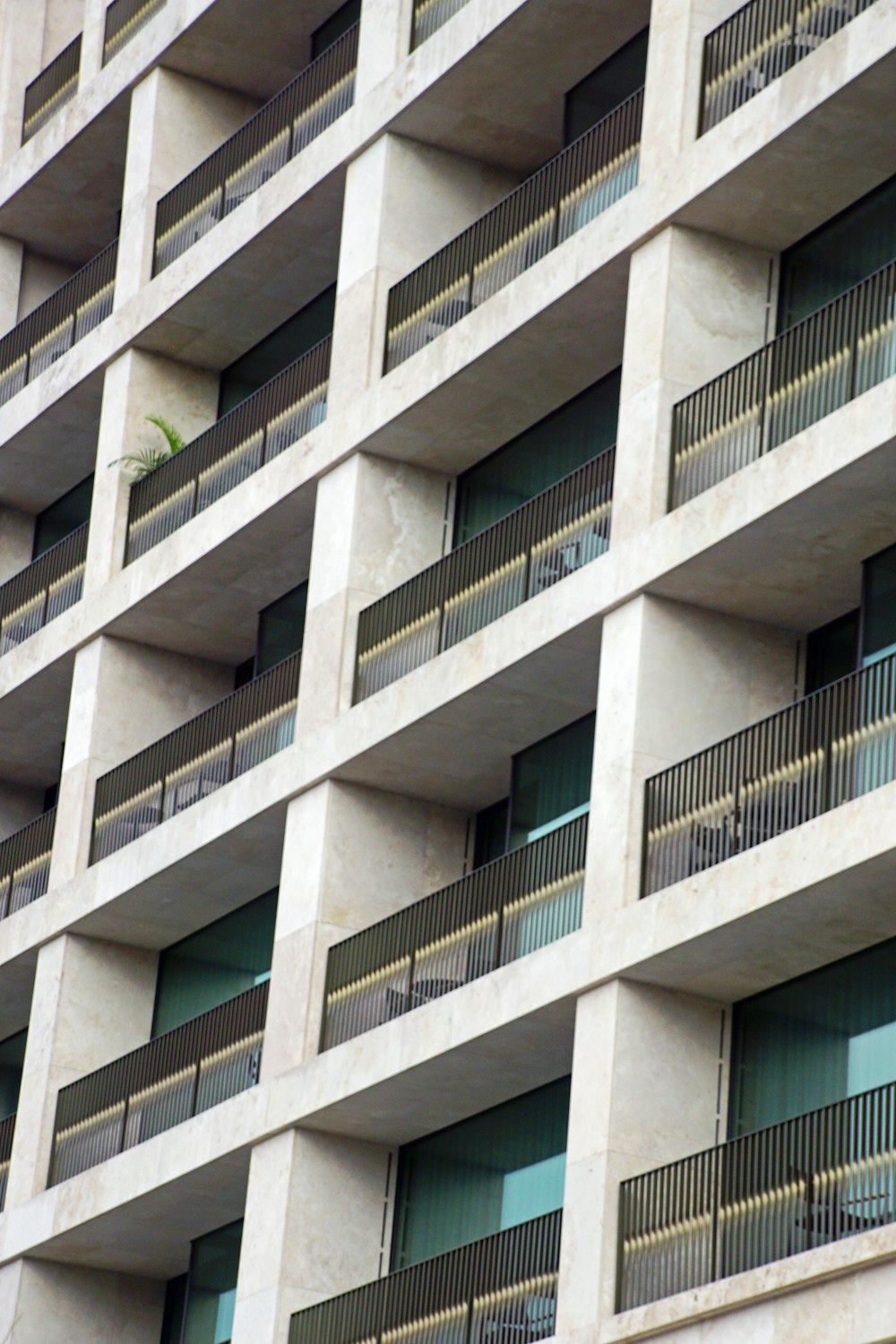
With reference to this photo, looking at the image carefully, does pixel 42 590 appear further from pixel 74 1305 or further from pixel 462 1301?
pixel 462 1301

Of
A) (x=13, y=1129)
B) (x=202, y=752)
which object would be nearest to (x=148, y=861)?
(x=202, y=752)

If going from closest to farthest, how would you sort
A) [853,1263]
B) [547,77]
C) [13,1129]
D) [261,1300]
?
[853,1263], [261,1300], [547,77], [13,1129]

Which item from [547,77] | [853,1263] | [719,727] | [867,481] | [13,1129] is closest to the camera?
[853,1263]

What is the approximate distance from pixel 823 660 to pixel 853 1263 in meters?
8.26

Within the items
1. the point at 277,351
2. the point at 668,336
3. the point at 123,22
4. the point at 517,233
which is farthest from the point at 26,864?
the point at 668,336

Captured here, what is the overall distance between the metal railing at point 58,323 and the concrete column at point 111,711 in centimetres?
581

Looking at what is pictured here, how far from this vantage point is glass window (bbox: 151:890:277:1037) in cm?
3759

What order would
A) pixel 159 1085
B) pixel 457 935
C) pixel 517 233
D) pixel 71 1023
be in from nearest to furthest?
pixel 457 935
pixel 517 233
pixel 159 1085
pixel 71 1023

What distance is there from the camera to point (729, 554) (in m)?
28.4

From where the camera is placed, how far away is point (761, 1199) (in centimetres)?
2572

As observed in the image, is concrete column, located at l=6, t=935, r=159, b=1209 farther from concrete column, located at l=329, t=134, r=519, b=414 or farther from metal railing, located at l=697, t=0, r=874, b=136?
metal railing, located at l=697, t=0, r=874, b=136

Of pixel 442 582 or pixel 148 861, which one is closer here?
pixel 442 582

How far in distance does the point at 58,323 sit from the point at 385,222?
955 centimetres

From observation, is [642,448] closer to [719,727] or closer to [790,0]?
[719,727]
